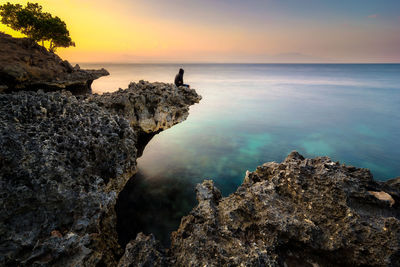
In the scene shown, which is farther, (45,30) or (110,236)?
(45,30)

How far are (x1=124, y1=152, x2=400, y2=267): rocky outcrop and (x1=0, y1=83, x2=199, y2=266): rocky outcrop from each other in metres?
0.93

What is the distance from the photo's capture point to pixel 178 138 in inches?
576

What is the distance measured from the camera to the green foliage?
56.2 ft

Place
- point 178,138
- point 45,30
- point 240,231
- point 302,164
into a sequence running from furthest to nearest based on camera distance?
1. point 45,30
2. point 178,138
3. point 302,164
4. point 240,231

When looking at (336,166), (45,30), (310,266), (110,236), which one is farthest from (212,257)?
(45,30)

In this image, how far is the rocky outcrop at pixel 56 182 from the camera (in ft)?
9.07

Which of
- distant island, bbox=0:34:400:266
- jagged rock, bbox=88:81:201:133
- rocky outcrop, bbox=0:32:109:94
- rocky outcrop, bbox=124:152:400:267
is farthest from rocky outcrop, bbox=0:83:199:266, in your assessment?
rocky outcrop, bbox=0:32:109:94

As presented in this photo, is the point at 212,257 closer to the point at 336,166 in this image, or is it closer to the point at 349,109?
the point at 336,166

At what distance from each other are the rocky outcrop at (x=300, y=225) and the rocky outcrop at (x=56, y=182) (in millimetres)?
934

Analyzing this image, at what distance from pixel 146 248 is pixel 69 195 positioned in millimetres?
1584

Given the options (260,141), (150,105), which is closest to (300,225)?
(150,105)

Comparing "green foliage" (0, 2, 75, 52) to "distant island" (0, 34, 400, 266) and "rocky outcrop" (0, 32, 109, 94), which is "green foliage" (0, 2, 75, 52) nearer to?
"rocky outcrop" (0, 32, 109, 94)

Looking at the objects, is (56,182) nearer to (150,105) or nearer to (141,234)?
(141,234)

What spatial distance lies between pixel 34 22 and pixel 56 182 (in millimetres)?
22524
